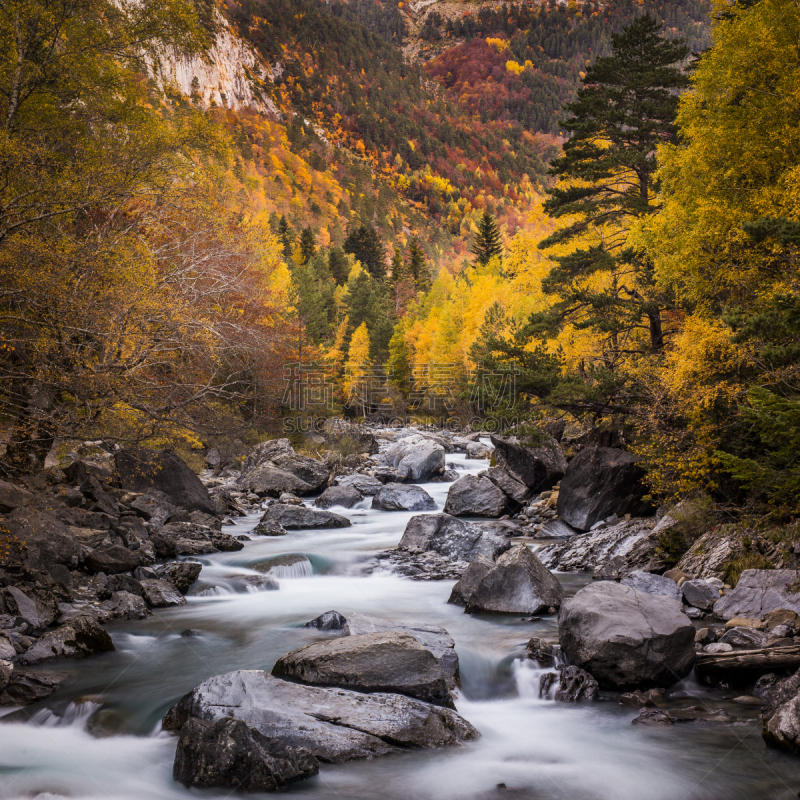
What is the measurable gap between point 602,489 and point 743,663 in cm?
914

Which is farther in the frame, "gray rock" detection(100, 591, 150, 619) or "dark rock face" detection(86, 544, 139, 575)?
"dark rock face" detection(86, 544, 139, 575)

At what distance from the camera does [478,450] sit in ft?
114

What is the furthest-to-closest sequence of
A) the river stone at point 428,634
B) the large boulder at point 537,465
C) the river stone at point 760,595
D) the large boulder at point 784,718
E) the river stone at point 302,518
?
the large boulder at point 537,465 → the river stone at point 302,518 → the river stone at point 760,595 → the river stone at point 428,634 → the large boulder at point 784,718

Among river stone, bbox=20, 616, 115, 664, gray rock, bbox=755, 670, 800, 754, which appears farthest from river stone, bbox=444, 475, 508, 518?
gray rock, bbox=755, 670, 800, 754

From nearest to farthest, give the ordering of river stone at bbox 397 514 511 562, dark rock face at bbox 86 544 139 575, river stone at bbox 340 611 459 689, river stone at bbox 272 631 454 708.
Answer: river stone at bbox 272 631 454 708 → river stone at bbox 340 611 459 689 → dark rock face at bbox 86 544 139 575 → river stone at bbox 397 514 511 562

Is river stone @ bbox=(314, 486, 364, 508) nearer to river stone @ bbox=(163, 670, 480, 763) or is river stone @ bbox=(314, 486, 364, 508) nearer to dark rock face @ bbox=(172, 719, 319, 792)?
river stone @ bbox=(163, 670, 480, 763)

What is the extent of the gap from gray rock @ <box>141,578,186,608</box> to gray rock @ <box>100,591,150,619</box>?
34 centimetres

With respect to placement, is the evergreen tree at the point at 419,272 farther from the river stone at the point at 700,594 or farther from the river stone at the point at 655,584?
the river stone at the point at 700,594

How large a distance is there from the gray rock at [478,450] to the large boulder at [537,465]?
12.3m

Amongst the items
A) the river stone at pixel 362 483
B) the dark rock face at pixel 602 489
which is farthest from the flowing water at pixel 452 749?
the river stone at pixel 362 483

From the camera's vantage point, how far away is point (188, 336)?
12.5 metres

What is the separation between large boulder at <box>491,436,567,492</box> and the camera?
20.7m

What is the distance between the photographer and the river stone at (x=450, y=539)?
1484 cm

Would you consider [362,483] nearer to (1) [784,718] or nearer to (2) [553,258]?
(2) [553,258]
